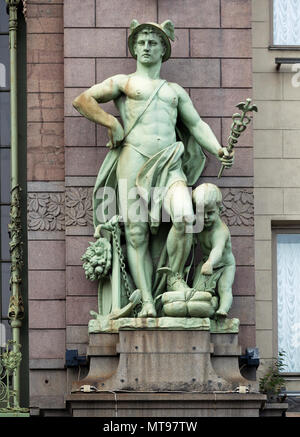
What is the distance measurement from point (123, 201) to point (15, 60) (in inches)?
112

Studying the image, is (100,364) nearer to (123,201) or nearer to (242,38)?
(123,201)

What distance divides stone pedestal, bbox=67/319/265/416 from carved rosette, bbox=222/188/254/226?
1770 mm

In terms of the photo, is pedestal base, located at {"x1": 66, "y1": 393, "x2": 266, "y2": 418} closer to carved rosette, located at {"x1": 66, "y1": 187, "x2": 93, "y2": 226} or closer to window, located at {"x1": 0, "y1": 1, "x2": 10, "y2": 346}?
window, located at {"x1": 0, "y1": 1, "x2": 10, "y2": 346}

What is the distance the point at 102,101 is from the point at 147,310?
2.80 metres

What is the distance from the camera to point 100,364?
28.2 meters

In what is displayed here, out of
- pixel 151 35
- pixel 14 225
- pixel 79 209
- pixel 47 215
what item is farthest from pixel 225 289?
pixel 151 35

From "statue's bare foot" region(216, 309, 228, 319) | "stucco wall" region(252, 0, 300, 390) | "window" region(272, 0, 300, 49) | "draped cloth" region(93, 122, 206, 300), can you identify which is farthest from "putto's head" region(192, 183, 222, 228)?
"window" region(272, 0, 300, 49)

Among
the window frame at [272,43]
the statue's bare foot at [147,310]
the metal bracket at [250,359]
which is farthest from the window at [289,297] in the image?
the window frame at [272,43]

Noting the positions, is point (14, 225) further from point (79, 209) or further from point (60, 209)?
point (79, 209)

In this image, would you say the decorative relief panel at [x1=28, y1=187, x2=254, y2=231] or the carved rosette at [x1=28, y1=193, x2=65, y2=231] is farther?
the carved rosette at [x1=28, y1=193, x2=65, y2=231]

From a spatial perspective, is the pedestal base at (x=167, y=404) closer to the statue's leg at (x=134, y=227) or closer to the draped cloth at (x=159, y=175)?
the statue's leg at (x=134, y=227)

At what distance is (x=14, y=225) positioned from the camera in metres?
29.8

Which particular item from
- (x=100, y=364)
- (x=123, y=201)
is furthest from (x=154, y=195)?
(x=100, y=364)

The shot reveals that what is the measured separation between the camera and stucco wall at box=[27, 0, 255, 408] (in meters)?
29.1
